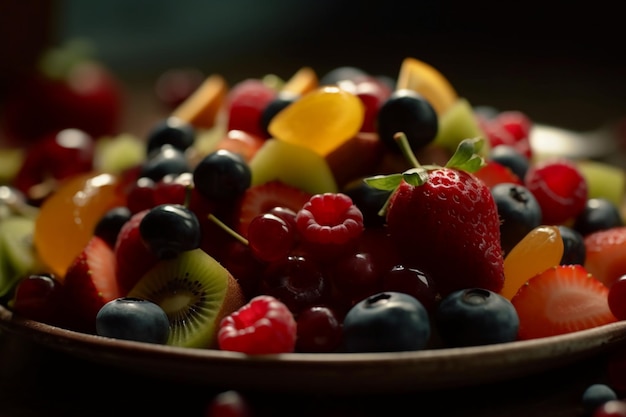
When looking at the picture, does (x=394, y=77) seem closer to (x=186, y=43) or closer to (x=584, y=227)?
(x=186, y=43)

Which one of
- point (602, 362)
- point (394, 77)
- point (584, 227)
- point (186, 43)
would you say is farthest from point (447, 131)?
point (186, 43)

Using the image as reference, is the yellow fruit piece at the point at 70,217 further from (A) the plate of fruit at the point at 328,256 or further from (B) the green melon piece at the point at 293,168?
(B) the green melon piece at the point at 293,168

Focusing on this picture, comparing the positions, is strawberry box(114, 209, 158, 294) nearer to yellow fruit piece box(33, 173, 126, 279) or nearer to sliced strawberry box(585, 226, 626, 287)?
yellow fruit piece box(33, 173, 126, 279)

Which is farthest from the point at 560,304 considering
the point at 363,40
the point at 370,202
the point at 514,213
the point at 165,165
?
the point at 363,40

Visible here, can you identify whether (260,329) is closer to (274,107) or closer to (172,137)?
(274,107)

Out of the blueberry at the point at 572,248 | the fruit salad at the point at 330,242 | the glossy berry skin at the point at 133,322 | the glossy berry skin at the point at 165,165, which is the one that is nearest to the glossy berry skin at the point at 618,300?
the fruit salad at the point at 330,242
